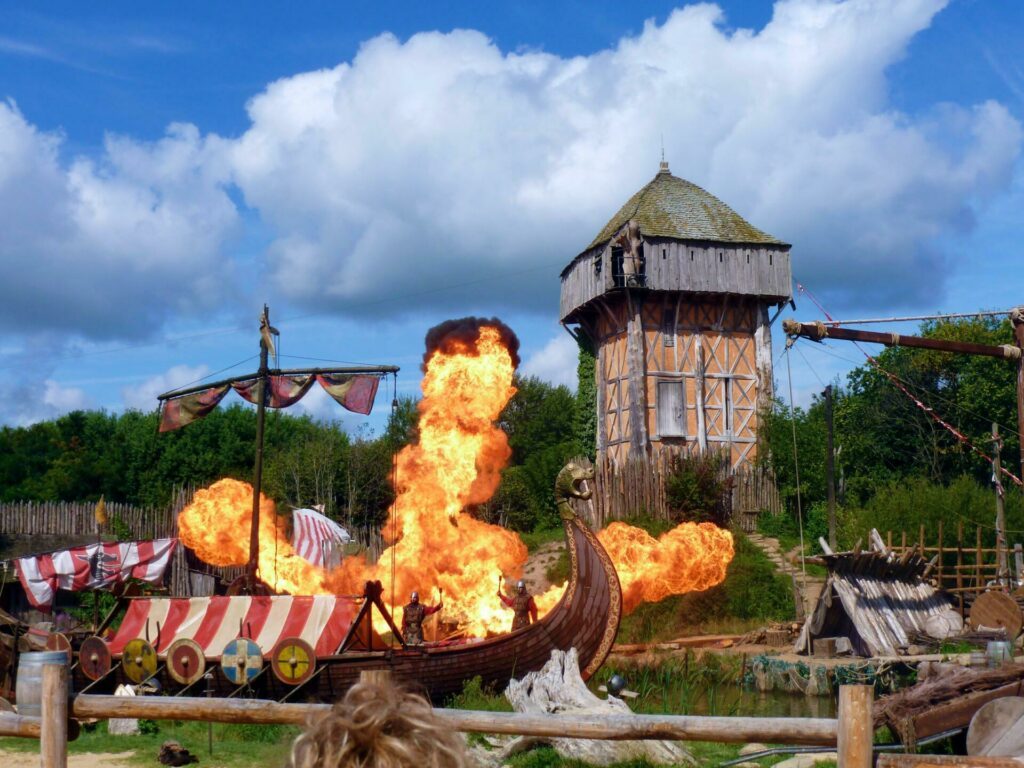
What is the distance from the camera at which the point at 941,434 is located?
126ft

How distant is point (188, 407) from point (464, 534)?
253 inches

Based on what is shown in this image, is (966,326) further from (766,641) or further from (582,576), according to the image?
(582,576)

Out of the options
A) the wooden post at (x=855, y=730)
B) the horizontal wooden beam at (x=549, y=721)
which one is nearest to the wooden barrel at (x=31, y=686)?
the horizontal wooden beam at (x=549, y=721)

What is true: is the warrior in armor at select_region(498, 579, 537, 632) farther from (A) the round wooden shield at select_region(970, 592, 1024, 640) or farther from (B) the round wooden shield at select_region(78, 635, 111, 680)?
(A) the round wooden shield at select_region(970, 592, 1024, 640)

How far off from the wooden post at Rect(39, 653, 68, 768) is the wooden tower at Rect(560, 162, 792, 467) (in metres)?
29.2

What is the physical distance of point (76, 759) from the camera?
10.8 metres

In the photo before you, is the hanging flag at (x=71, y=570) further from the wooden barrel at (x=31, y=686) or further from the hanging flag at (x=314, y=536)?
the wooden barrel at (x=31, y=686)

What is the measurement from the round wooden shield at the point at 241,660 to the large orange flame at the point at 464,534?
5312 mm

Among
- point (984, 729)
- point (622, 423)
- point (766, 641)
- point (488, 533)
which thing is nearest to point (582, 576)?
point (488, 533)

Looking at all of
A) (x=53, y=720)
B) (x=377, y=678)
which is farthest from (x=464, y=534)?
(x=377, y=678)

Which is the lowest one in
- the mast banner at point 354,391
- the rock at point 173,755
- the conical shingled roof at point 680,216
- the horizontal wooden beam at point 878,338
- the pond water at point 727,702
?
the pond water at point 727,702

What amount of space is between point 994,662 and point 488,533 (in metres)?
10.5

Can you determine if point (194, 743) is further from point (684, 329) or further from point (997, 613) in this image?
point (684, 329)

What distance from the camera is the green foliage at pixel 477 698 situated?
560 inches
